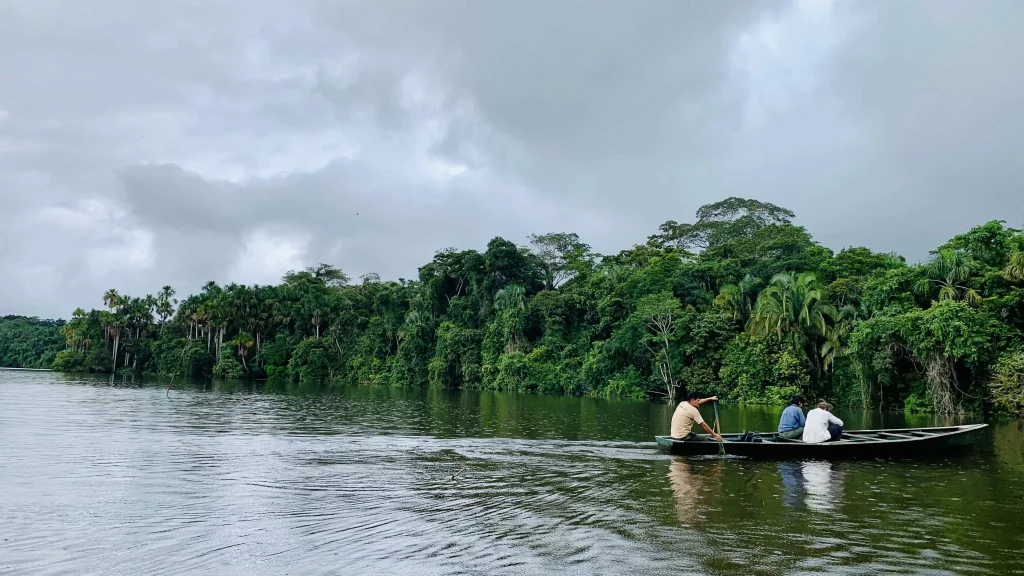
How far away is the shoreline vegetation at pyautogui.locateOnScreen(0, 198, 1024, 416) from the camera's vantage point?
3089 cm

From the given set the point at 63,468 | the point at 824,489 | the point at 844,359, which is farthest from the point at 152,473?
the point at 844,359

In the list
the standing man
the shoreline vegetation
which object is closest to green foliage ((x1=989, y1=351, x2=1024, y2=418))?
the shoreline vegetation

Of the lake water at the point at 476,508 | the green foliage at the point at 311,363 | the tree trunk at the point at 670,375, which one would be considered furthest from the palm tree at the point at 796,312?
the green foliage at the point at 311,363

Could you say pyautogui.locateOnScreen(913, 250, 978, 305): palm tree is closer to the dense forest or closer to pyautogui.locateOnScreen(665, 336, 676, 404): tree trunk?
pyautogui.locateOnScreen(665, 336, 676, 404): tree trunk

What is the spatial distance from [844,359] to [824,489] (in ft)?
101

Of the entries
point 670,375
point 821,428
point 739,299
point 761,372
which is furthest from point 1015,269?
point 821,428

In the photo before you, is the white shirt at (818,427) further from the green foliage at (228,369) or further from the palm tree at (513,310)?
the green foliage at (228,369)

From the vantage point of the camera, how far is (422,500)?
383 inches

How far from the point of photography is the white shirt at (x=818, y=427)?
590 inches

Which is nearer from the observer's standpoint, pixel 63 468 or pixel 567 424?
pixel 63 468

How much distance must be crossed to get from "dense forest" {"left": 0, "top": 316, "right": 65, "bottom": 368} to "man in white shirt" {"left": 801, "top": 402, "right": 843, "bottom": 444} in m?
102

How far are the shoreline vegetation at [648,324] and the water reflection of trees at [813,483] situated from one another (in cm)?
1984

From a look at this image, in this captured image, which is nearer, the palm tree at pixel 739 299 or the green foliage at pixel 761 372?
the green foliage at pixel 761 372

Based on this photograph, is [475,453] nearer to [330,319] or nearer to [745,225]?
[745,225]
